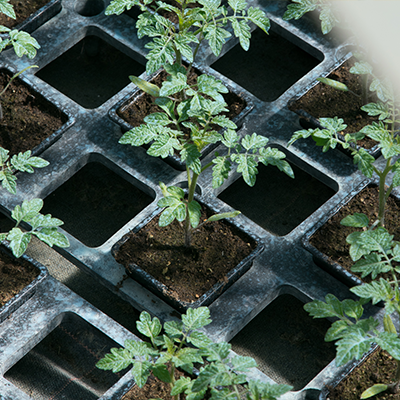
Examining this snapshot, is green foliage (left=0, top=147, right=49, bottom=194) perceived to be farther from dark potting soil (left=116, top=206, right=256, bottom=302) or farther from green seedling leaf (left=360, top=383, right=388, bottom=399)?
green seedling leaf (left=360, top=383, right=388, bottom=399)

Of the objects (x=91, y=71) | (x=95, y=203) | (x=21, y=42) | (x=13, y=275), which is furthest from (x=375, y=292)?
(x=91, y=71)

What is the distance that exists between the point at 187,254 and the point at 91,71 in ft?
4.46

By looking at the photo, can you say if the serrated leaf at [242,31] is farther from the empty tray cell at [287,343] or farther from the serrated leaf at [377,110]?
the empty tray cell at [287,343]

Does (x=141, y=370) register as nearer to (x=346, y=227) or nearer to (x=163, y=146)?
(x=163, y=146)

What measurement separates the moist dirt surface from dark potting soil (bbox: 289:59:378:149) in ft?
4.51

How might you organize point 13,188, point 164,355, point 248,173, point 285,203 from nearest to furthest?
1. point 164,355
2. point 248,173
3. point 13,188
4. point 285,203

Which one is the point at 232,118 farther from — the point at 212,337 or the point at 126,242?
the point at 212,337

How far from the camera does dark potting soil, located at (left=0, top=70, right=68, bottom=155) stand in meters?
3.31

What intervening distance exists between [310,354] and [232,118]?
107cm

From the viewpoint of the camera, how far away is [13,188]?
2.90 m

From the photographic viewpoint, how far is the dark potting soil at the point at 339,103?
3.39m

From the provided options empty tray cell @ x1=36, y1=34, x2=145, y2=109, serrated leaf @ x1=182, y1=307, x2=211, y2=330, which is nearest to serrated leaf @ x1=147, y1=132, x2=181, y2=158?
serrated leaf @ x1=182, y1=307, x2=211, y2=330

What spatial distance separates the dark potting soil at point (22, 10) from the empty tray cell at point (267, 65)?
37.3 inches

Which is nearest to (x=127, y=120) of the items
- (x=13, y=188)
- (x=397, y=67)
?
(x=13, y=188)
